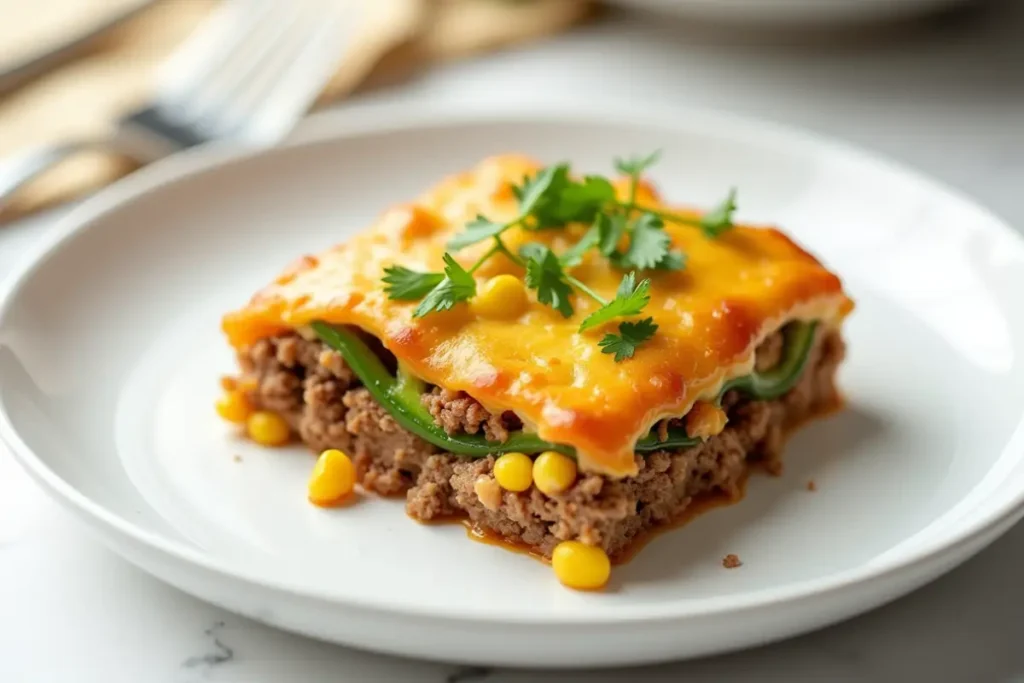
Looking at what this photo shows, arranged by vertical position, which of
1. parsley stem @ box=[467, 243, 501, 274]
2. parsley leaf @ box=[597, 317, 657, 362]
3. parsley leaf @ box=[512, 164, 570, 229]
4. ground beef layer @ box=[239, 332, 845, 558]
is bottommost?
ground beef layer @ box=[239, 332, 845, 558]

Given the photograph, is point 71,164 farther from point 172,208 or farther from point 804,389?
point 804,389

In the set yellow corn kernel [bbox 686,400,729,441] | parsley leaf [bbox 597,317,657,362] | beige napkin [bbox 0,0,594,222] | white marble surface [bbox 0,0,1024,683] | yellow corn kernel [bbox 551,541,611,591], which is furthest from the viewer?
beige napkin [bbox 0,0,594,222]

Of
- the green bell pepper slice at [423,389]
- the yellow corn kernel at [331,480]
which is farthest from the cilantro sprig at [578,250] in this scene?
the yellow corn kernel at [331,480]

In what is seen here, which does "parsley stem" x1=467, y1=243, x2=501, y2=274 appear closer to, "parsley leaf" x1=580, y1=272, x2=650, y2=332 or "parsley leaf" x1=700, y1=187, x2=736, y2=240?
"parsley leaf" x1=580, y1=272, x2=650, y2=332

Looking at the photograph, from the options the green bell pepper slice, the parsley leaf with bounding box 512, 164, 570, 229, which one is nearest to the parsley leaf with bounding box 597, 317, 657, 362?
the green bell pepper slice

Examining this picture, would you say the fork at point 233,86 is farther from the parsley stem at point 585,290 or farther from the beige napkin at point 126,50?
the parsley stem at point 585,290

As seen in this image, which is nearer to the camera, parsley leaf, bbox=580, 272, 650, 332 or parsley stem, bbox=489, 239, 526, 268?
parsley leaf, bbox=580, 272, 650, 332

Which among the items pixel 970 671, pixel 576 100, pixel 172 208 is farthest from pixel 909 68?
pixel 970 671
